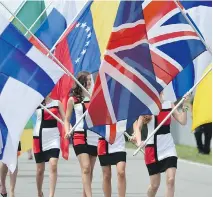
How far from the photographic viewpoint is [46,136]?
16.8 metres

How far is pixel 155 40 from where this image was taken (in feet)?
47.9

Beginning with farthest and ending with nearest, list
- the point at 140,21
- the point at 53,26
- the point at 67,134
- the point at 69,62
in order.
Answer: the point at 53,26, the point at 69,62, the point at 67,134, the point at 140,21

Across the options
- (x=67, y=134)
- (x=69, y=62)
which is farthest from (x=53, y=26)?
(x=67, y=134)

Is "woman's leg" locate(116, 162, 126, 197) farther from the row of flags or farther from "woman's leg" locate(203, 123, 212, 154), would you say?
"woman's leg" locate(203, 123, 212, 154)

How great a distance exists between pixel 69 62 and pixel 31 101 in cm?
345

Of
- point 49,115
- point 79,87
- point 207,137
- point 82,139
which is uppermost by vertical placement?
point 207,137

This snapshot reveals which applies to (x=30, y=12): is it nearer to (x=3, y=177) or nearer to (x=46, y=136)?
(x=3, y=177)

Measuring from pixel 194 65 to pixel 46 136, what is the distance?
7.42ft

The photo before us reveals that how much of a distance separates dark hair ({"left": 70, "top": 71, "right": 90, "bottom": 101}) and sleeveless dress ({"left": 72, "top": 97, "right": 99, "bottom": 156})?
131 mm

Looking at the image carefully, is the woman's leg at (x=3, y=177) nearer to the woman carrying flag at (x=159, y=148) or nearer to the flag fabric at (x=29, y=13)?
the woman carrying flag at (x=159, y=148)

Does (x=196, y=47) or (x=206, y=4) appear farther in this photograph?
(x=206, y=4)

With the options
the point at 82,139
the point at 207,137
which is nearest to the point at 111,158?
the point at 82,139

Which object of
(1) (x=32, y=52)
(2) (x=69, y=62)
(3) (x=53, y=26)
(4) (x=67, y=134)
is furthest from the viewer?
(3) (x=53, y=26)

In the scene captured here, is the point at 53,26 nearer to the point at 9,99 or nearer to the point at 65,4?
the point at 65,4
